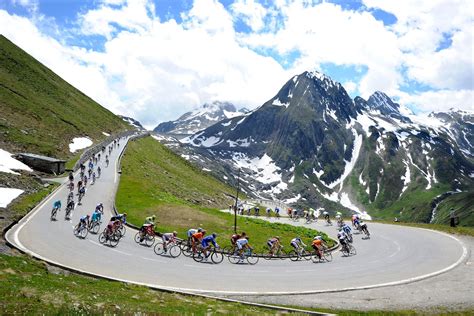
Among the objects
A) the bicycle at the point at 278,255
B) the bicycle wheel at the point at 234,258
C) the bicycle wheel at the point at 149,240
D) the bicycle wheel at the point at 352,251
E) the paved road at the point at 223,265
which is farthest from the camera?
the bicycle wheel at the point at 352,251

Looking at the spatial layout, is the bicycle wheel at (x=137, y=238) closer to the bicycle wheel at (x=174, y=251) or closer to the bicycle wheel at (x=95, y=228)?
the bicycle wheel at (x=95, y=228)

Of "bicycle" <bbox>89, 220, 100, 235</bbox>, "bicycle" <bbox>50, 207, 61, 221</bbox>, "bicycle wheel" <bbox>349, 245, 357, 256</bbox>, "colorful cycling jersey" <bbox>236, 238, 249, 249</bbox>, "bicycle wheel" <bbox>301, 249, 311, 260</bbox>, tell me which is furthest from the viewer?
"bicycle" <bbox>50, 207, 61, 221</bbox>

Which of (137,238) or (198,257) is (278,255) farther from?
(137,238)

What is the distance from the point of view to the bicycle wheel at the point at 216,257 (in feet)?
110

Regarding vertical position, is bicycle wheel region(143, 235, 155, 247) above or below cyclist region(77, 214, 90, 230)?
below

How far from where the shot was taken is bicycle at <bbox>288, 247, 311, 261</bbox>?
1449 inches

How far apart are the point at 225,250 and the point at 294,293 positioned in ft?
37.9

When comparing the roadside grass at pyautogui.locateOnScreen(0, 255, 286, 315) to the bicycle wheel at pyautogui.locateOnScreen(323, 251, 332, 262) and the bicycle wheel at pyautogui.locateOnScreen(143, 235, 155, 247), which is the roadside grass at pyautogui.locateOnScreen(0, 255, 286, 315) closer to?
the bicycle wheel at pyautogui.locateOnScreen(143, 235, 155, 247)

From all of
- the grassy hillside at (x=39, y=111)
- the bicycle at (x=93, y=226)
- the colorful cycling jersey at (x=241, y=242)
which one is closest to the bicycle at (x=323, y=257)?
the colorful cycling jersey at (x=241, y=242)

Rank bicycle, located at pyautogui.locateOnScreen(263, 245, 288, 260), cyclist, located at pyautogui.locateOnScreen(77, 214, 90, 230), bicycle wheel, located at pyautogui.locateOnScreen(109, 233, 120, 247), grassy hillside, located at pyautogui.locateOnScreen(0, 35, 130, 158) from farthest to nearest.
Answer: grassy hillside, located at pyautogui.locateOnScreen(0, 35, 130, 158) → bicycle, located at pyautogui.locateOnScreen(263, 245, 288, 260) → cyclist, located at pyautogui.locateOnScreen(77, 214, 90, 230) → bicycle wheel, located at pyautogui.locateOnScreen(109, 233, 120, 247)

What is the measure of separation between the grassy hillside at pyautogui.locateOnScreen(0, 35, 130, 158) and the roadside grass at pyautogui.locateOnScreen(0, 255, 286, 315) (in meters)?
53.4

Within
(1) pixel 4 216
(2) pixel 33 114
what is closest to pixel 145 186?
(1) pixel 4 216

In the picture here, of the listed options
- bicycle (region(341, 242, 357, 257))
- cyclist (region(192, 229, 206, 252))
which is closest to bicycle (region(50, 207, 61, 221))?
cyclist (region(192, 229, 206, 252))

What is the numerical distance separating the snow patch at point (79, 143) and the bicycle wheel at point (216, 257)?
217 ft
